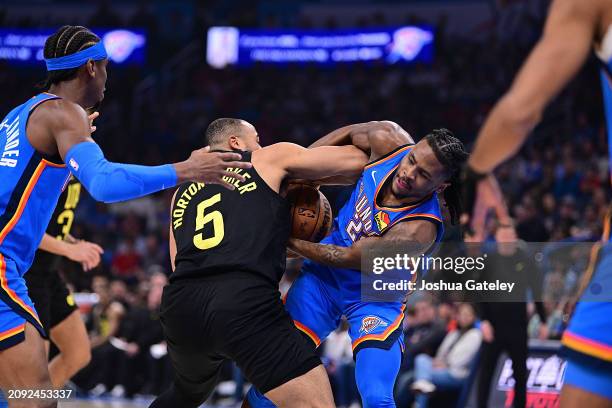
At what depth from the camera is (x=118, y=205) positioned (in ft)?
54.9

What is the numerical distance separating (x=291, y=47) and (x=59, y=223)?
13764 millimetres

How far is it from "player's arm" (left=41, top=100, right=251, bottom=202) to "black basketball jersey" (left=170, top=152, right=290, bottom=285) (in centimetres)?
49

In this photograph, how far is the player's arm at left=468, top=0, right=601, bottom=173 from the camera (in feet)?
7.46

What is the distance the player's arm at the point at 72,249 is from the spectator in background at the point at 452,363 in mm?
3792

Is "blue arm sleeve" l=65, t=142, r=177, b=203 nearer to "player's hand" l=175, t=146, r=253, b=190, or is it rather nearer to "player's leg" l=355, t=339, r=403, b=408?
"player's hand" l=175, t=146, r=253, b=190

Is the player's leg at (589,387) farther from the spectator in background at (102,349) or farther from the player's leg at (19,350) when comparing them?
the spectator in background at (102,349)

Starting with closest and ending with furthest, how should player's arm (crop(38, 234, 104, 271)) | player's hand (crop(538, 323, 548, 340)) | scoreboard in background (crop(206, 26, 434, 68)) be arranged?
player's arm (crop(38, 234, 104, 271)) → player's hand (crop(538, 323, 548, 340)) → scoreboard in background (crop(206, 26, 434, 68))

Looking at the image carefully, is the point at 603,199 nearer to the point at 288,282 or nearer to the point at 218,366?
the point at 288,282

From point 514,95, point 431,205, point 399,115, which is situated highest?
point 399,115

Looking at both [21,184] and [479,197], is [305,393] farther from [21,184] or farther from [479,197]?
[479,197]

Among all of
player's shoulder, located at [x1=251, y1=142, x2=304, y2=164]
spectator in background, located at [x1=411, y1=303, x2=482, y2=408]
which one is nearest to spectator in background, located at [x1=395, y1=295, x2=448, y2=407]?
spectator in background, located at [x1=411, y1=303, x2=482, y2=408]

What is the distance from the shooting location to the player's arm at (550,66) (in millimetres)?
2273

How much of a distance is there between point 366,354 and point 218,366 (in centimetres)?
77

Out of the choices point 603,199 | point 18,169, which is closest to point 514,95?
point 18,169
